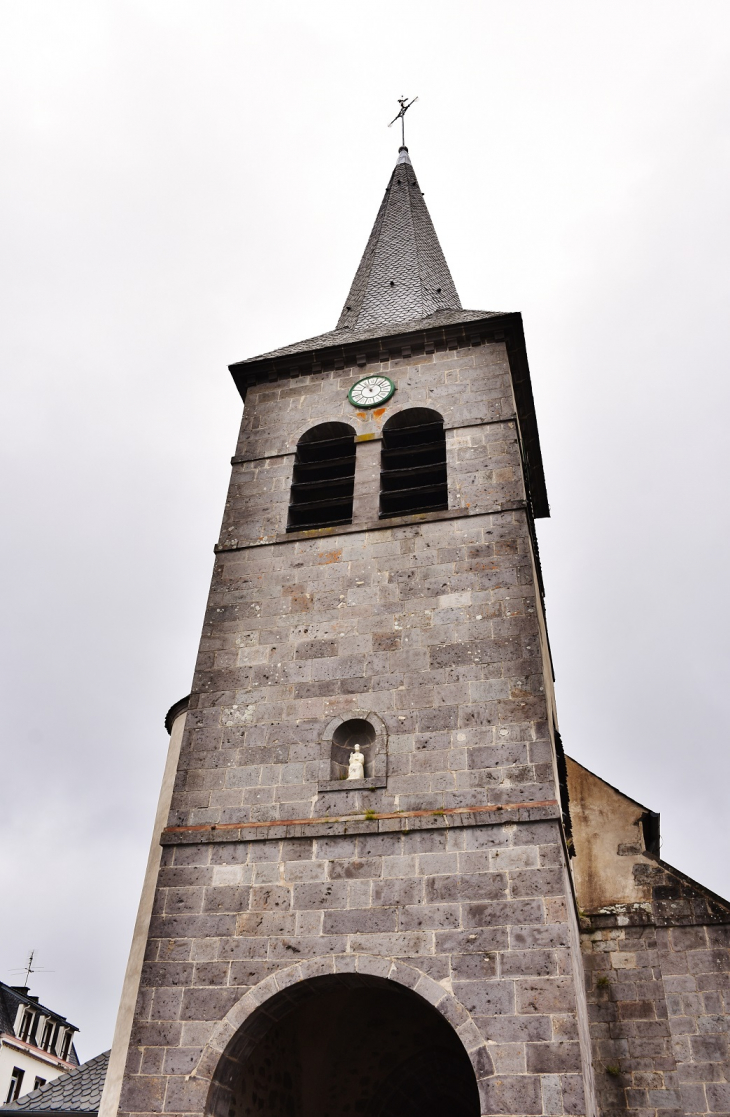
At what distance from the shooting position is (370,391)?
12.1 meters

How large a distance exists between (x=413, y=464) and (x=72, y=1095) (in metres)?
9.86

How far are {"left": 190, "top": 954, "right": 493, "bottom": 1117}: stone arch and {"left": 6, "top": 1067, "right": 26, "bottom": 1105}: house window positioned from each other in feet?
69.2

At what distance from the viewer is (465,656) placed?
8.91 meters

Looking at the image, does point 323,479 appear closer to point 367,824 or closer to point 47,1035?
point 367,824

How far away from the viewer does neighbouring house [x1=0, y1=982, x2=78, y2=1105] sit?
2462cm

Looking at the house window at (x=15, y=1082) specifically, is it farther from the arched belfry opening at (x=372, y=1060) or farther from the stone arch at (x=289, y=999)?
the stone arch at (x=289, y=999)

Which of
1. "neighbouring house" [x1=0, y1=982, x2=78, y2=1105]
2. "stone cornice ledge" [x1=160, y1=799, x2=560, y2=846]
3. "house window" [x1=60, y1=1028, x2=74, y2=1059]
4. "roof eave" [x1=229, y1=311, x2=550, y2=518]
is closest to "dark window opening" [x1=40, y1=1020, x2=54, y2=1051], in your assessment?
"neighbouring house" [x1=0, y1=982, x2=78, y2=1105]

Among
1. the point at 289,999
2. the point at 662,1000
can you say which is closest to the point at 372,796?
the point at 289,999

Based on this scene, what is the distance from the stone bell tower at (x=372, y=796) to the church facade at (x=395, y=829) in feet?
0.08

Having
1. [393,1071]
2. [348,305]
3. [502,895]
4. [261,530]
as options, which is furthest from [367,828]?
[348,305]

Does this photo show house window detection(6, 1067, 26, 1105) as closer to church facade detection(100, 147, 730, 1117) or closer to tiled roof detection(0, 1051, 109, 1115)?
tiled roof detection(0, 1051, 109, 1115)

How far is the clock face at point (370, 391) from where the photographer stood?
11906mm

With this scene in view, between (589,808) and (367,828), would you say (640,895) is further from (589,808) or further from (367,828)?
(367,828)

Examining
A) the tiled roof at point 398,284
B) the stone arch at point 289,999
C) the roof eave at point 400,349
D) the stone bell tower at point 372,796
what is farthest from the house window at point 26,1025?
the stone arch at point 289,999
